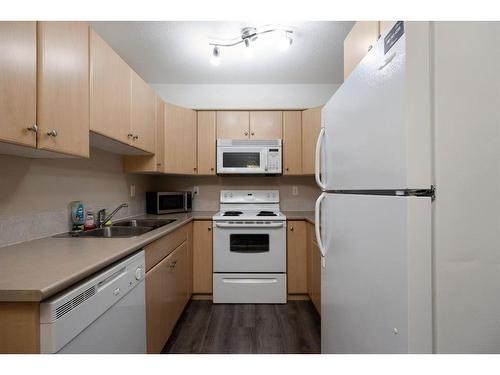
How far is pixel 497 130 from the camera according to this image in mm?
659

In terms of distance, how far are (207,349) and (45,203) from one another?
141 cm

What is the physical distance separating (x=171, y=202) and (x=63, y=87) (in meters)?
1.74

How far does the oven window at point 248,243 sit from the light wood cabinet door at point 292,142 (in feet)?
2.65

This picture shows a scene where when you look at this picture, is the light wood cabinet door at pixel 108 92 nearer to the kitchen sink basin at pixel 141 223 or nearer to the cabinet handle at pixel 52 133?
the cabinet handle at pixel 52 133

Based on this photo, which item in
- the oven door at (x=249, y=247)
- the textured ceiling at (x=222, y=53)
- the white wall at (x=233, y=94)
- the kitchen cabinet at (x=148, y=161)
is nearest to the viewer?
the textured ceiling at (x=222, y=53)

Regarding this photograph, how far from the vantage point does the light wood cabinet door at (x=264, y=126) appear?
2.67m

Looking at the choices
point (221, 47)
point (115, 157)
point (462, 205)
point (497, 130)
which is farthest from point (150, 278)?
point (221, 47)

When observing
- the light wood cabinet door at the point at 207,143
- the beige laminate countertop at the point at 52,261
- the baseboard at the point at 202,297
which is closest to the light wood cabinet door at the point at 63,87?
the beige laminate countertop at the point at 52,261

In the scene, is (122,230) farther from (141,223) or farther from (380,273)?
(380,273)

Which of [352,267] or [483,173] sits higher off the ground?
[483,173]

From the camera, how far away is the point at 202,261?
2.38 metres

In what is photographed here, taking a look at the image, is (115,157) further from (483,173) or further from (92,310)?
(483,173)

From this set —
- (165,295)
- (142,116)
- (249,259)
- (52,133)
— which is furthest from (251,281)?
(52,133)

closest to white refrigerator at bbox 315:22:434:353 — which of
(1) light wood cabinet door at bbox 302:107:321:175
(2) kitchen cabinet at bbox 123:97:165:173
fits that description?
(1) light wood cabinet door at bbox 302:107:321:175
